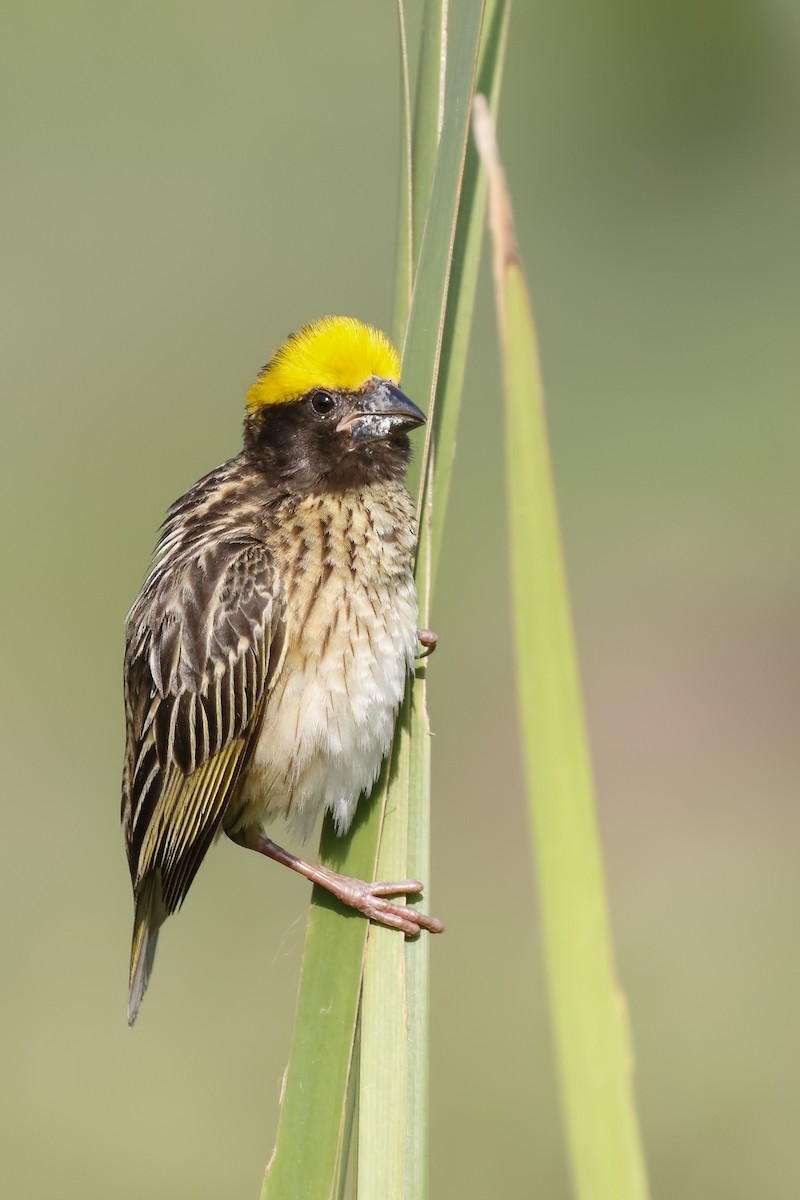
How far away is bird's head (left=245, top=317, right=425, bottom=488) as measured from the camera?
2.66 m

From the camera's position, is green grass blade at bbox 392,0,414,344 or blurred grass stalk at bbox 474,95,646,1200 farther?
green grass blade at bbox 392,0,414,344

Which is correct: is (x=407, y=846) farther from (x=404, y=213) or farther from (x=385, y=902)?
(x=404, y=213)

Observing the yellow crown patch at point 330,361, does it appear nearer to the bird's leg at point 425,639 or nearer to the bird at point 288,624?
the bird at point 288,624

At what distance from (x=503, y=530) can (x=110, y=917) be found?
3568 mm

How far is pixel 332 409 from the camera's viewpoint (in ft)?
9.05

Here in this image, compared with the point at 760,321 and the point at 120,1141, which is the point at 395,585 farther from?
the point at 760,321

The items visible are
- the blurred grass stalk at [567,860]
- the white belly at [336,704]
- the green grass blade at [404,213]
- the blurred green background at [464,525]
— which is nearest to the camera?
the blurred grass stalk at [567,860]

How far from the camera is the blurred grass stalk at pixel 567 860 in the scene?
115 centimetres

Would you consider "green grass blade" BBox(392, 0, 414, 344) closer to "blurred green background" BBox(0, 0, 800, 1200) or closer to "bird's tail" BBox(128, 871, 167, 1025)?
"bird's tail" BBox(128, 871, 167, 1025)

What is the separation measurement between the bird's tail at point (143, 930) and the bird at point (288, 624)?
Answer: 0.03 metres

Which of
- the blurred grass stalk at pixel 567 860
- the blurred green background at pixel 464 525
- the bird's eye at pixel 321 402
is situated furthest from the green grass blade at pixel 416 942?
the blurred green background at pixel 464 525

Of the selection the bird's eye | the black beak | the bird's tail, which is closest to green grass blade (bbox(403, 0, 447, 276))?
the black beak

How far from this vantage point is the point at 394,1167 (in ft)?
5.97

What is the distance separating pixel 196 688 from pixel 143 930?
23.1 inches
